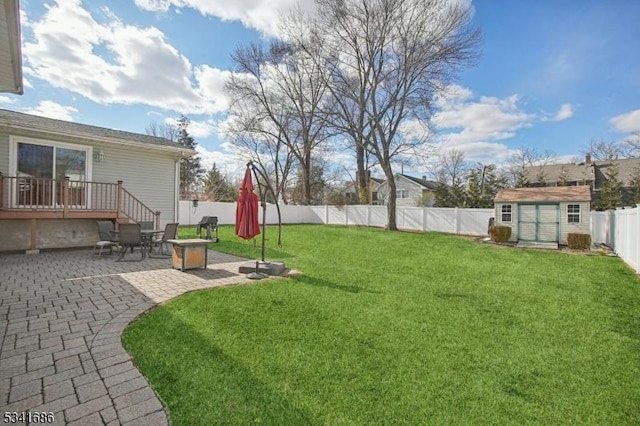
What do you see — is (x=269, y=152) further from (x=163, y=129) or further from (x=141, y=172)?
(x=141, y=172)

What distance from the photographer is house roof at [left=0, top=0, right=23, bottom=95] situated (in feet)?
12.6

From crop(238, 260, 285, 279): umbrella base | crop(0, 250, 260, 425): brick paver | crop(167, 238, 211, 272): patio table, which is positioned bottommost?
Result: crop(0, 250, 260, 425): brick paver

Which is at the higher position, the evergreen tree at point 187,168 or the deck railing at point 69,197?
the evergreen tree at point 187,168

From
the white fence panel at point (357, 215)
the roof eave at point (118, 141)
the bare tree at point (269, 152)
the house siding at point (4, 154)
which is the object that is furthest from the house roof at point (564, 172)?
the house siding at point (4, 154)

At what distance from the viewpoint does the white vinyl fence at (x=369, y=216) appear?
16734 millimetres

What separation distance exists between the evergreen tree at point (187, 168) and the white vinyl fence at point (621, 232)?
3030 centimetres

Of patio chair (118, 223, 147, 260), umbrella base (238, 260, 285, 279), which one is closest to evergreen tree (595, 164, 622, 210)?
umbrella base (238, 260, 285, 279)

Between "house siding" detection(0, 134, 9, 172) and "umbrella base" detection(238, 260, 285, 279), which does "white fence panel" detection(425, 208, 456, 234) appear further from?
"house siding" detection(0, 134, 9, 172)

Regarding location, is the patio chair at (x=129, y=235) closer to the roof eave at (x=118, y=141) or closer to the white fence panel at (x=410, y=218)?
the roof eave at (x=118, y=141)

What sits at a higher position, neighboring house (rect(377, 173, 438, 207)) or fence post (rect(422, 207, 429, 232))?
neighboring house (rect(377, 173, 438, 207))

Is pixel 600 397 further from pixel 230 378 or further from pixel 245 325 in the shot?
pixel 245 325

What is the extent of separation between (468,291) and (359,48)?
16.8 meters

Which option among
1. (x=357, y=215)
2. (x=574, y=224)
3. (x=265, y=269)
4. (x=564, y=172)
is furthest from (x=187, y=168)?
(x=564, y=172)

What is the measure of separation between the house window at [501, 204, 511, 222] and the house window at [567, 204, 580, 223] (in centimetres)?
210
